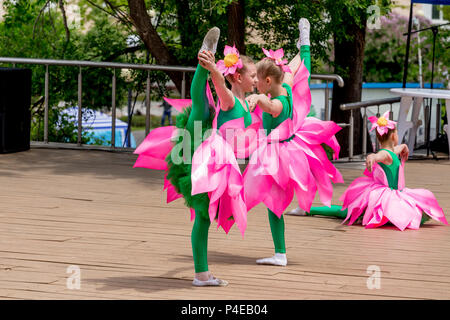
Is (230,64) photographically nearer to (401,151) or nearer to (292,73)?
(292,73)

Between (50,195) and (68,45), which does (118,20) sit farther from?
(50,195)

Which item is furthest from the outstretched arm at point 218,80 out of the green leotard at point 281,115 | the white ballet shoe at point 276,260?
the white ballet shoe at point 276,260

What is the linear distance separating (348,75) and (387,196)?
6.69 meters

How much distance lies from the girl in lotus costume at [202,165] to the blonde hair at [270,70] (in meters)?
0.60

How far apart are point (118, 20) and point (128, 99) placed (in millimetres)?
1518

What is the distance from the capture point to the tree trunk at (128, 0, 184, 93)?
1107 cm

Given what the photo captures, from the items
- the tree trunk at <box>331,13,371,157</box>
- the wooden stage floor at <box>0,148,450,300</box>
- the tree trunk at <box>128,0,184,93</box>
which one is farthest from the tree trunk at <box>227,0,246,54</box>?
the wooden stage floor at <box>0,148,450,300</box>

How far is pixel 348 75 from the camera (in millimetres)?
13031

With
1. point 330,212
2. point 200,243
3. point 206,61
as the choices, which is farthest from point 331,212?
point 206,61

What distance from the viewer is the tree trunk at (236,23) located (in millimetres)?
10602

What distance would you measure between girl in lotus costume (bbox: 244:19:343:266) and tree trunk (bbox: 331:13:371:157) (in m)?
7.45

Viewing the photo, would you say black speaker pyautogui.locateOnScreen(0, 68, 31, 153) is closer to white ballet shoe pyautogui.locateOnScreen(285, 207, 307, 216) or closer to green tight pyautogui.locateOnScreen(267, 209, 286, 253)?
white ballet shoe pyautogui.locateOnScreen(285, 207, 307, 216)

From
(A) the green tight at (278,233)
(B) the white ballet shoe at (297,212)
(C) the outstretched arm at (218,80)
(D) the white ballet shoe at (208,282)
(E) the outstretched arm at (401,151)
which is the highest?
(C) the outstretched arm at (218,80)

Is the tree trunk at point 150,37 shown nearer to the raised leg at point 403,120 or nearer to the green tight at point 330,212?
the raised leg at point 403,120
